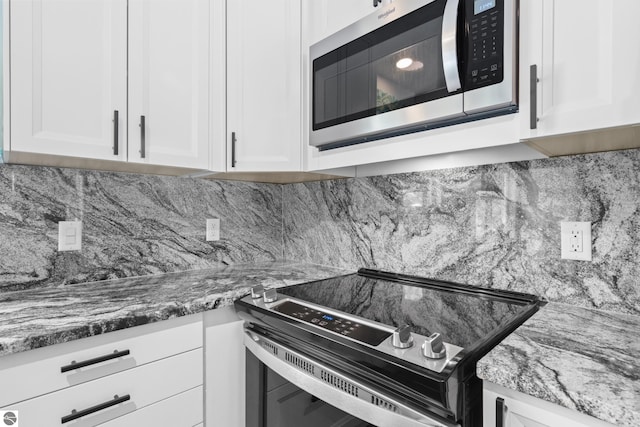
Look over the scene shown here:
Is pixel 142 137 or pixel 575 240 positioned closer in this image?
pixel 575 240

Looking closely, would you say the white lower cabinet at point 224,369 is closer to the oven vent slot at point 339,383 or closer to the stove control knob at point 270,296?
the stove control knob at point 270,296

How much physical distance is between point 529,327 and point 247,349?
0.88 meters

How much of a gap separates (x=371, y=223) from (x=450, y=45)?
2.78 ft

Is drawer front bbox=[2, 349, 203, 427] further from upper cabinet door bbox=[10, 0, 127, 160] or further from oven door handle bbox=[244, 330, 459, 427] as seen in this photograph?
upper cabinet door bbox=[10, 0, 127, 160]

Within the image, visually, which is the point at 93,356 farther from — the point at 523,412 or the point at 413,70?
the point at 413,70

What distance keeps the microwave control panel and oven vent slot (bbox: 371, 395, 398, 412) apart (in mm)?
842

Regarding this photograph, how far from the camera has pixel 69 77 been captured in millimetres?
1098

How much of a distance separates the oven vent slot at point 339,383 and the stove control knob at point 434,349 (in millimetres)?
218

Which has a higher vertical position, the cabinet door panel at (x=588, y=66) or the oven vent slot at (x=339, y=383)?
the cabinet door panel at (x=588, y=66)

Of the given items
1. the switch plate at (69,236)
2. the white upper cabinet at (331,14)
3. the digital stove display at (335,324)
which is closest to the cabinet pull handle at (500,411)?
the digital stove display at (335,324)

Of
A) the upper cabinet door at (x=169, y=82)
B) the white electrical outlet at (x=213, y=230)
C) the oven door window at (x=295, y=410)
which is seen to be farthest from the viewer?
the white electrical outlet at (x=213, y=230)

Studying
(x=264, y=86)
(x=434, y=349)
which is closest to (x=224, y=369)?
(x=434, y=349)

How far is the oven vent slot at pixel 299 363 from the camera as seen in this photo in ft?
3.08

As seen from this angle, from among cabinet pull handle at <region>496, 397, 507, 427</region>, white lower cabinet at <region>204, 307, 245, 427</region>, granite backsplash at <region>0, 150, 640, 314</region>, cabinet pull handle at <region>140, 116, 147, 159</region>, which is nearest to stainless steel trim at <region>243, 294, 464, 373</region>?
cabinet pull handle at <region>496, 397, 507, 427</region>
